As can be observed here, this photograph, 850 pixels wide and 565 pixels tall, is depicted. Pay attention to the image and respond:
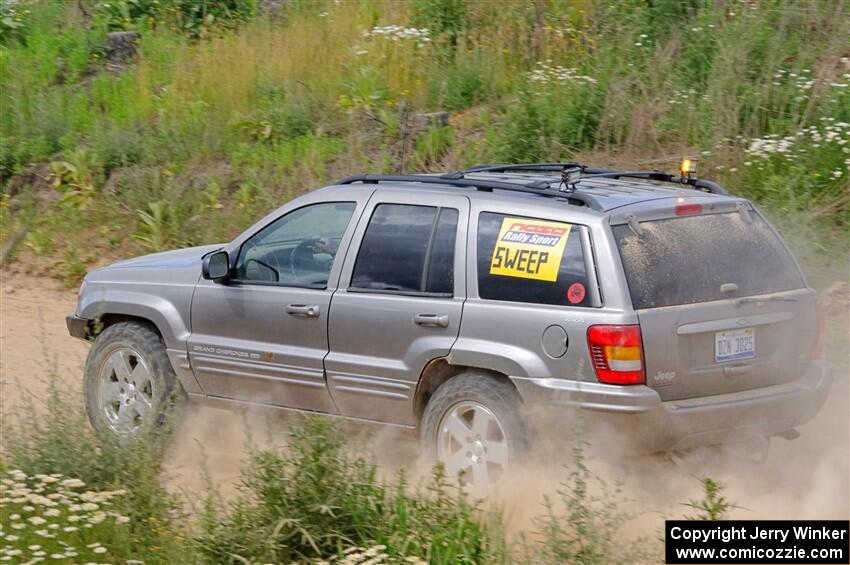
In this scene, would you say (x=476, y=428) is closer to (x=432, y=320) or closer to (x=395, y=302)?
(x=432, y=320)

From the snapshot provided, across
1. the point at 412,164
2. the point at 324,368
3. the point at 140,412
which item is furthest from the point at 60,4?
the point at 324,368

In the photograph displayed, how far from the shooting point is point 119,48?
53.0ft

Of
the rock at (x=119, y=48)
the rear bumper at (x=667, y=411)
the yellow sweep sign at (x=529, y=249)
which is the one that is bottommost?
the rear bumper at (x=667, y=411)

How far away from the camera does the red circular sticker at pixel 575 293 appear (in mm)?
5789

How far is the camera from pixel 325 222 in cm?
701

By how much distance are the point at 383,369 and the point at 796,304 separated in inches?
87.3

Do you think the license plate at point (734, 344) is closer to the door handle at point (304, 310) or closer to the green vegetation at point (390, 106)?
the door handle at point (304, 310)

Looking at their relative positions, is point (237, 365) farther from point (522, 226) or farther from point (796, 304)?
point (796, 304)

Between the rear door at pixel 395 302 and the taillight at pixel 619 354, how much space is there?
0.85m

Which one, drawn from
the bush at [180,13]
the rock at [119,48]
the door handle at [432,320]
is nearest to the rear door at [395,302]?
the door handle at [432,320]

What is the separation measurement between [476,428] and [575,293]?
89 cm

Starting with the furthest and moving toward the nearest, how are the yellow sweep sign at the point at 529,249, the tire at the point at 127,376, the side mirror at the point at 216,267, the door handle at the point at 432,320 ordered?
the tire at the point at 127,376 < the side mirror at the point at 216,267 < the door handle at the point at 432,320 < the yellow sweep sign at the point at 529,249

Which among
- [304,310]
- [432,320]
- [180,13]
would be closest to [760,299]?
[432,320]

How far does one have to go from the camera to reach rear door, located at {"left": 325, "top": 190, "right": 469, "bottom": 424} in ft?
20.6
